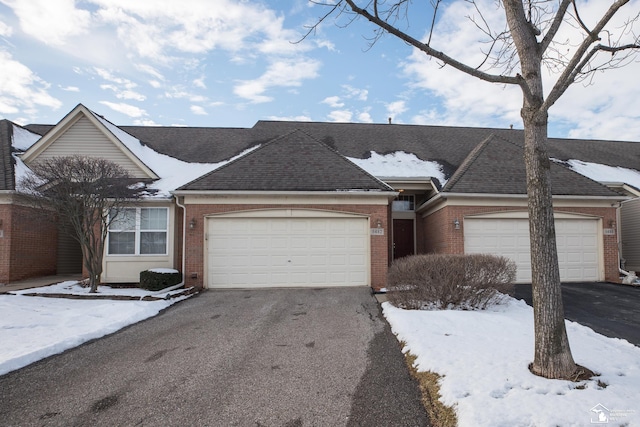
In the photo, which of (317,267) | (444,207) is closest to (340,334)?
(317,267)

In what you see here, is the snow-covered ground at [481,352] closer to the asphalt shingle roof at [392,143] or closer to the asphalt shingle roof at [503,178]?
the asphalt shingle roof at [503,178]

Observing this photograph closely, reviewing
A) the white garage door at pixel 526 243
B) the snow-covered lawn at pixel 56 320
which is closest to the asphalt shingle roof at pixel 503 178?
the white garage door at pixel 526 243

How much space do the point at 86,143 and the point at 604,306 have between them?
16.7m

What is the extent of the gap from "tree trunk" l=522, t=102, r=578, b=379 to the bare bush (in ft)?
11.4

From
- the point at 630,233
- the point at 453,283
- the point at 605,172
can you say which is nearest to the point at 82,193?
the point at 453,283

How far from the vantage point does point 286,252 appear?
11688 millimetres

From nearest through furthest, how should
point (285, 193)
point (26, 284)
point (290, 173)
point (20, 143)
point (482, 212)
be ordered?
1. point (285, 193)
2. point (26, 284)
3. point (290, 173)
4. point (482, 212)
5. point (20, 143)

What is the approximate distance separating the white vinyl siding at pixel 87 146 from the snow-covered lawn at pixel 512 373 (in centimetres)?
1164

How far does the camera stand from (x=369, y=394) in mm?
4211

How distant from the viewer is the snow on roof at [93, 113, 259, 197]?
13.4m

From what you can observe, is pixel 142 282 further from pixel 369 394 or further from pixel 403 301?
pixel 369 394

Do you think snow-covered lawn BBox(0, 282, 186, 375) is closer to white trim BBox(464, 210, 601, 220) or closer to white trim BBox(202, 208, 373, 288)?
white trim BBox(202, 208, 373, 288)

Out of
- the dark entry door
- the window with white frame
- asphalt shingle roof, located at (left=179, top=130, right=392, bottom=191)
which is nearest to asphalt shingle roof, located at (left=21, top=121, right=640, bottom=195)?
asphalt shingle roof, located at (left=179, top=130, right=392, bottom=191)

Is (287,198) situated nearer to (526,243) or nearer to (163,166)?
(163,166)
